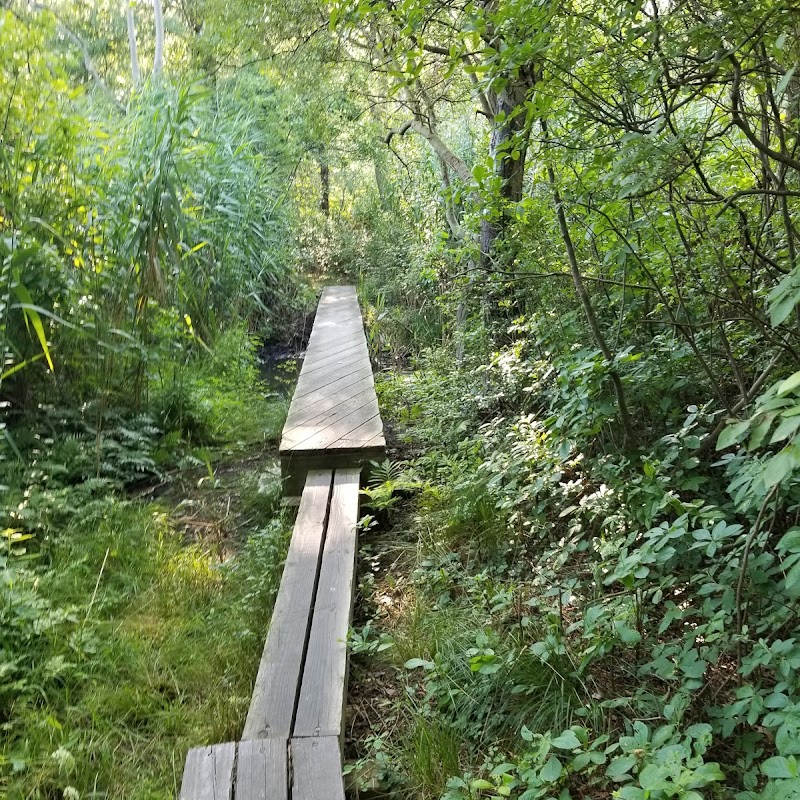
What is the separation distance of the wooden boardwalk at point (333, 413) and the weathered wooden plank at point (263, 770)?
1.90 metres

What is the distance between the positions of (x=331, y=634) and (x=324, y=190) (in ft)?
33.1

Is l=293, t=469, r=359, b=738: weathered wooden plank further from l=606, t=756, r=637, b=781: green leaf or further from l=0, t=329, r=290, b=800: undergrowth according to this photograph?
l=606, t=756, r=637, b=781: green leaf

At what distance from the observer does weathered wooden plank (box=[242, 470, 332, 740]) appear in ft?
5.98

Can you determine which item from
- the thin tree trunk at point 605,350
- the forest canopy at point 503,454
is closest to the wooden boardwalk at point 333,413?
the forest canopy at point 503,454

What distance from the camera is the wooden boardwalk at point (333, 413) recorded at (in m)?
3.51

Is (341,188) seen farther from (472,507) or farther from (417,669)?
(417,669)

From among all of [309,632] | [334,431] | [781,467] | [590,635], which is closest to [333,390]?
[334,431]

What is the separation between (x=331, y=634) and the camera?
2174mm

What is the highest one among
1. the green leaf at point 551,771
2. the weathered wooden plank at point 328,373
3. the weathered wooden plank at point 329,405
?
the weathered wooden plank at point 328,373

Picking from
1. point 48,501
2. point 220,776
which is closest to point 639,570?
point 220,776

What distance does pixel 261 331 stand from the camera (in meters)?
7.41

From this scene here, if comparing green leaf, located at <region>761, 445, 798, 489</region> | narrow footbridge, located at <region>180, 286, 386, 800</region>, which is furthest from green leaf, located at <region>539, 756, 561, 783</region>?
green leaf, located at <region>761, 445, 798, 489</region>

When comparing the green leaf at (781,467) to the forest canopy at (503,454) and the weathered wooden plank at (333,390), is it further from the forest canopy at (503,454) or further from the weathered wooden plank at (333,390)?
the weathered wooden plank at (333,390)

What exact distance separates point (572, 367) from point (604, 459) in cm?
39
